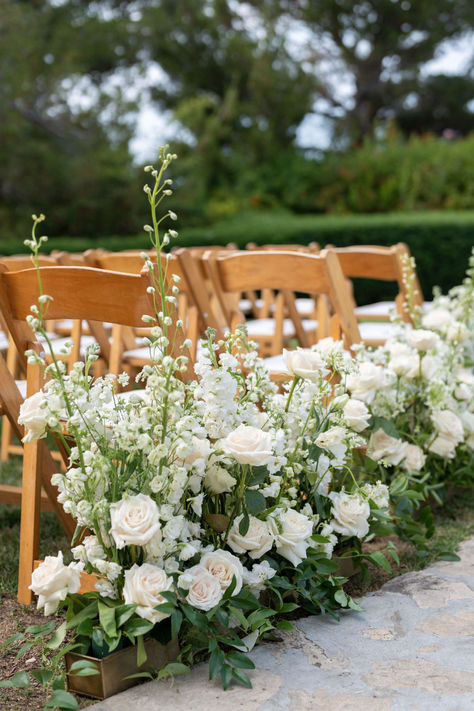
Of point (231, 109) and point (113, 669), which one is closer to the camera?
point (113, 669)

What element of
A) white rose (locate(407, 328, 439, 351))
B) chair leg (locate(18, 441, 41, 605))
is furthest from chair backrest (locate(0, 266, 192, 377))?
white rose (locate(407, 328, 439, 351))

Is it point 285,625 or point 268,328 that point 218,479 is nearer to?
point 285,625

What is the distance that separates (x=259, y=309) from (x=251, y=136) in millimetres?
12949

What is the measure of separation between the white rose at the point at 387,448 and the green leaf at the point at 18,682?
53.1 inches

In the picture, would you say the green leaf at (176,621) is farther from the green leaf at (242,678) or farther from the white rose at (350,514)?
the white rose at (350,514)

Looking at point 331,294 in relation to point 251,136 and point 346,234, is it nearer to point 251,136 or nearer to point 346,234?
point 346,234

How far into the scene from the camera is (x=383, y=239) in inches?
345

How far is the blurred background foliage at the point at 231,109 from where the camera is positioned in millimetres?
11969

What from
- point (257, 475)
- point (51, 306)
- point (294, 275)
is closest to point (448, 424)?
point (294, 275)

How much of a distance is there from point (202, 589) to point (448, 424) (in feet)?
4.40

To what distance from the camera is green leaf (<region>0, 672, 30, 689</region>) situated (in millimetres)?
1942

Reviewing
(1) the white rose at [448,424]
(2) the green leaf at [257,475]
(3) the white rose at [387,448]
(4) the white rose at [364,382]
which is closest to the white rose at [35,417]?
(2) the green leaf at [257,475]

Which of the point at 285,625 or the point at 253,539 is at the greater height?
the point at 253,539

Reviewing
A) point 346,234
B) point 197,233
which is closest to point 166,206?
point 197,233
